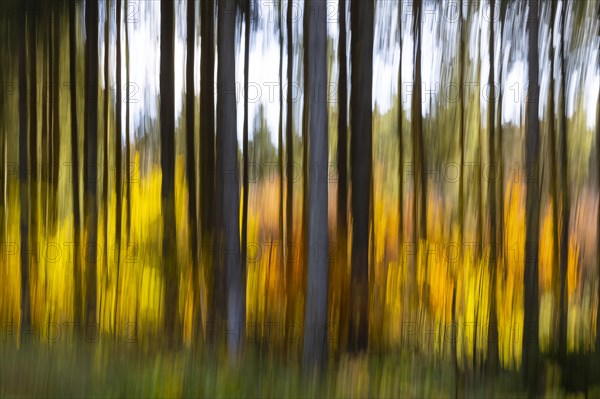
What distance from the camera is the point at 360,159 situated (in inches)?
A: 112

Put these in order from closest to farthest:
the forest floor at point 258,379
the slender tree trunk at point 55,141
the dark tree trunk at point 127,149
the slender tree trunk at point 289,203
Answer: the forest floor at point 258,379 → the slender tree trunk at point 289,203 → the dark tree trunk at point 127,149 → the slender tree trunk at point 55,141

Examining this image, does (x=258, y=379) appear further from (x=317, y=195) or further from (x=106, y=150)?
(x=106, y=150)

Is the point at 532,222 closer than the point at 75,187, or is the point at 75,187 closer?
the point at 532,222

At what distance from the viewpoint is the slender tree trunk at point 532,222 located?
2791 millimetres

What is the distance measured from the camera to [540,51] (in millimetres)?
2832

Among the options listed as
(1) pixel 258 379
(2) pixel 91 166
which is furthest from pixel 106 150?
(1) pixel 258 379

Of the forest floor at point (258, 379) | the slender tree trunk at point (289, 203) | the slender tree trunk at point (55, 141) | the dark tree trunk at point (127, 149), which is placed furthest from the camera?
the slender tree trunk at point (55, 141)

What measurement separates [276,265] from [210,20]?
127 centimetres

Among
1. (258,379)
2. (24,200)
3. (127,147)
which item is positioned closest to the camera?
(258,379)

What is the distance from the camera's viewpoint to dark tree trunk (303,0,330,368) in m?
2.80

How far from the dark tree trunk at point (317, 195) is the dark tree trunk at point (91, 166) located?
1.10m

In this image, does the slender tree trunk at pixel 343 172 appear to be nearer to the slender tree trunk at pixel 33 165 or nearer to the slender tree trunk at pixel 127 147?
the slender tree trunk at pixel 127 147

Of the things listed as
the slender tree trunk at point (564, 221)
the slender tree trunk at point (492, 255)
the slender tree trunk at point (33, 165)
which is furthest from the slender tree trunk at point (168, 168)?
the slender tree trunk at point (564, 221)

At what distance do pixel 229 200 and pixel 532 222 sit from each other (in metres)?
1.46
